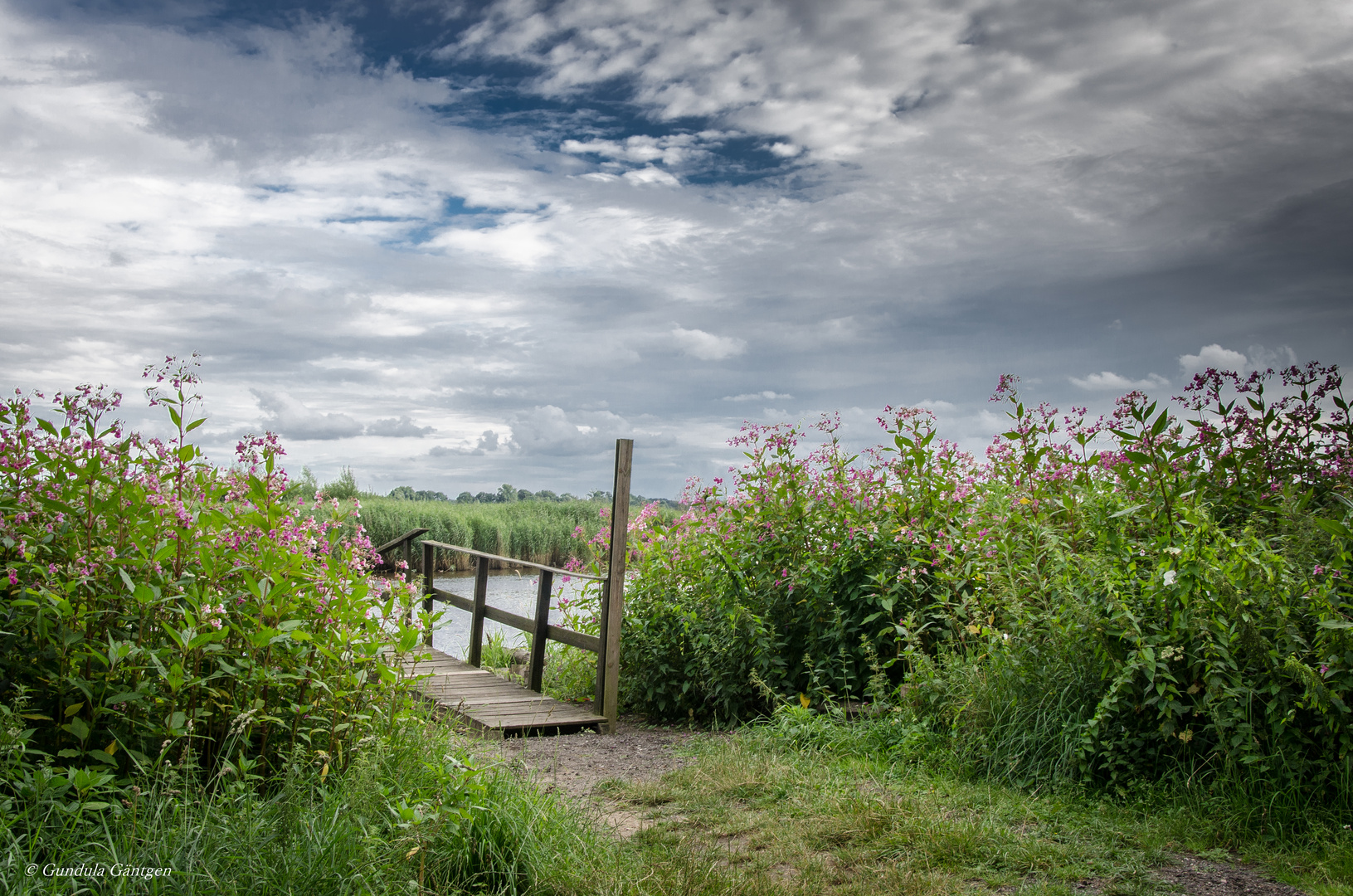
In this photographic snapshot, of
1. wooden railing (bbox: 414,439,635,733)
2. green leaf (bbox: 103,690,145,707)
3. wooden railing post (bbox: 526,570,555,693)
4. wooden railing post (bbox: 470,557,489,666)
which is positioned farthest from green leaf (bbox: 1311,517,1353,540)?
wooden railing post (bbox: 470,557,489,666)

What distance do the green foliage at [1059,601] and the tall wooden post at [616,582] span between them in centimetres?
47

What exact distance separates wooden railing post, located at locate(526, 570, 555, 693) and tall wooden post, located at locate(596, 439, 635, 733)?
0.67m

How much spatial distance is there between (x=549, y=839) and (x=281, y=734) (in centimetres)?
119

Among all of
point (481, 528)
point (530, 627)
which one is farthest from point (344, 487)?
point (530, 627)

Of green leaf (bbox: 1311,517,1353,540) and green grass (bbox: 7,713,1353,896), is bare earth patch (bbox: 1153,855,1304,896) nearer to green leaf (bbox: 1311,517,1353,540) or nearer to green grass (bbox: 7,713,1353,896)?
green grass (bbox: 7,713,1353,896)

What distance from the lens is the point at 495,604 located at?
598 inches

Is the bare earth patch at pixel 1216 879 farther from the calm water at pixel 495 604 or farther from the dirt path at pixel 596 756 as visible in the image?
the calm water at pixel 495 604

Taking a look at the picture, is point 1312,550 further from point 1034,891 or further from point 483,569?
point 483,569

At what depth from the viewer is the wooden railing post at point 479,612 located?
8688 mm

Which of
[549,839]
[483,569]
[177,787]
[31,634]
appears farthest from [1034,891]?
[483,569]

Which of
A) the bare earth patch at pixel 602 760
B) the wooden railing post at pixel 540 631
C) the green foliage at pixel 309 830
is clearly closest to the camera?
the green foliage at pixel 309 830

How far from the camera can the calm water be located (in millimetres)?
10797

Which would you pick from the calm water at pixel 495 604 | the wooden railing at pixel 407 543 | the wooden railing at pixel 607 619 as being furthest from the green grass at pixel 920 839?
the wooden railing at pixel 407 543

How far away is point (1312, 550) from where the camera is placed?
435 cm
